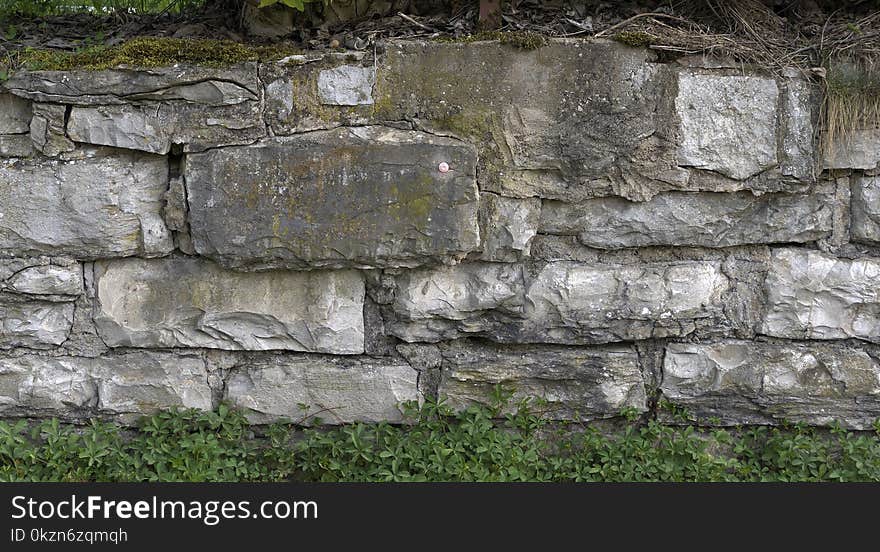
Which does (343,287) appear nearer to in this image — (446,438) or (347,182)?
(347,182)

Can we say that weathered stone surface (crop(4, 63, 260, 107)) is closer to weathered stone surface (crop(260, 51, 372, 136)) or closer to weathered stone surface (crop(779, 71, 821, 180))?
weathered stone surface (crop(260, 51, 372, 136))

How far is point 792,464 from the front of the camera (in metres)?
3.18

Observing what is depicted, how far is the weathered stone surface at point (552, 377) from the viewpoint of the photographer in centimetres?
324

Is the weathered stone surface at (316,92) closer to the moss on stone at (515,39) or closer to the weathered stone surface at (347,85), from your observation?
the weathered stone surface at (347,85)

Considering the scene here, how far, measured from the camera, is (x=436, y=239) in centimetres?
299

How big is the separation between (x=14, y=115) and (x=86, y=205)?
0.43 m

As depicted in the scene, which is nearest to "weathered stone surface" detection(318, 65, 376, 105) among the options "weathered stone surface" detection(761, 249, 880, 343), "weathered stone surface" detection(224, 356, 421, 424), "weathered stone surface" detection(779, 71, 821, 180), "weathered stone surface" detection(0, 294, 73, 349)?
"weathered stone surface" detection(224, 356, 421, 424)

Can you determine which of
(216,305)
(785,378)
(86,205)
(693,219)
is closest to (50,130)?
(86,205)

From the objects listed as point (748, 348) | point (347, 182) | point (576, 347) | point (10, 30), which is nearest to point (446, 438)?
point (576, 347)

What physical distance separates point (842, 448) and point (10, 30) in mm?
3822

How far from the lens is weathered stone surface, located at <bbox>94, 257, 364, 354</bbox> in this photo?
10.2ft

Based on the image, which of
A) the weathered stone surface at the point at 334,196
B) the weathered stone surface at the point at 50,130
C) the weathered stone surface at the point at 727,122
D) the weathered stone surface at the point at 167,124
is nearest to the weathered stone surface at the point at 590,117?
the weathered stone surface at the point at 727,122

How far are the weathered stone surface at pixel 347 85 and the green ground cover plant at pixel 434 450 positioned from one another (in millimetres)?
1231

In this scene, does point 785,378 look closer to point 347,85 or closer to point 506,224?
point 506,224
